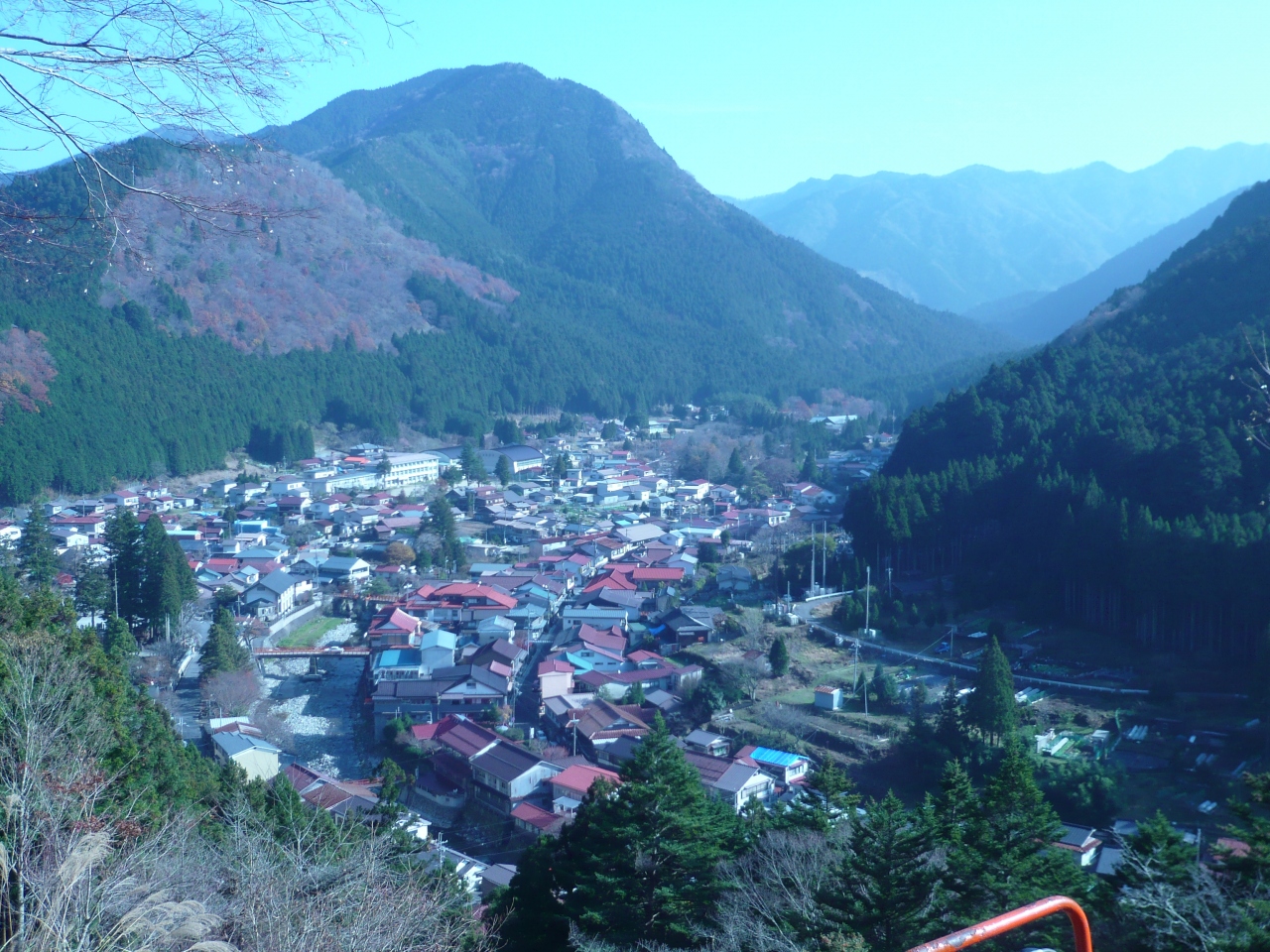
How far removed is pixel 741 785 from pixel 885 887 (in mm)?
3504

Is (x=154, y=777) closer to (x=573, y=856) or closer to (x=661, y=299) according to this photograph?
(x=573, y=856)

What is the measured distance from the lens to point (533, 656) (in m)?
10.0

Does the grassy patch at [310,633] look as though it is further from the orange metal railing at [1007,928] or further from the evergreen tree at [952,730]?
the orange metal railing at [1007,928]

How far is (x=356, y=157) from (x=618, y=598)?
33.5m

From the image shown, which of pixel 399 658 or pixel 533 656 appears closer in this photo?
pixel 399 658

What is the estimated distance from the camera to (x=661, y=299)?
121ft

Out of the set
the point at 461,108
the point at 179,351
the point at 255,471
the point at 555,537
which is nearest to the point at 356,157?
the point at 461,108

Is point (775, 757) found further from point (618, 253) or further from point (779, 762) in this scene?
point (618, 253)

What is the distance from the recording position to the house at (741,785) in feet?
21.5

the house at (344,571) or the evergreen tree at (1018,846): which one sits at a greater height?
the evergreen tree at (1018,846)

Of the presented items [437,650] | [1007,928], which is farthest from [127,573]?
[1007,928]

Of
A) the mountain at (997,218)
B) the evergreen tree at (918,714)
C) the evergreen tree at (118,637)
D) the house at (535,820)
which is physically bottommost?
the house at (535,820)

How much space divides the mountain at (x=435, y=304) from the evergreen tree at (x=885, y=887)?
103 inches

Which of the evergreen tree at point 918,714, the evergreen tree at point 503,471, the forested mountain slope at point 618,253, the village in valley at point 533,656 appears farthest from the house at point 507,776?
the forested mountain slope at point 618,253
